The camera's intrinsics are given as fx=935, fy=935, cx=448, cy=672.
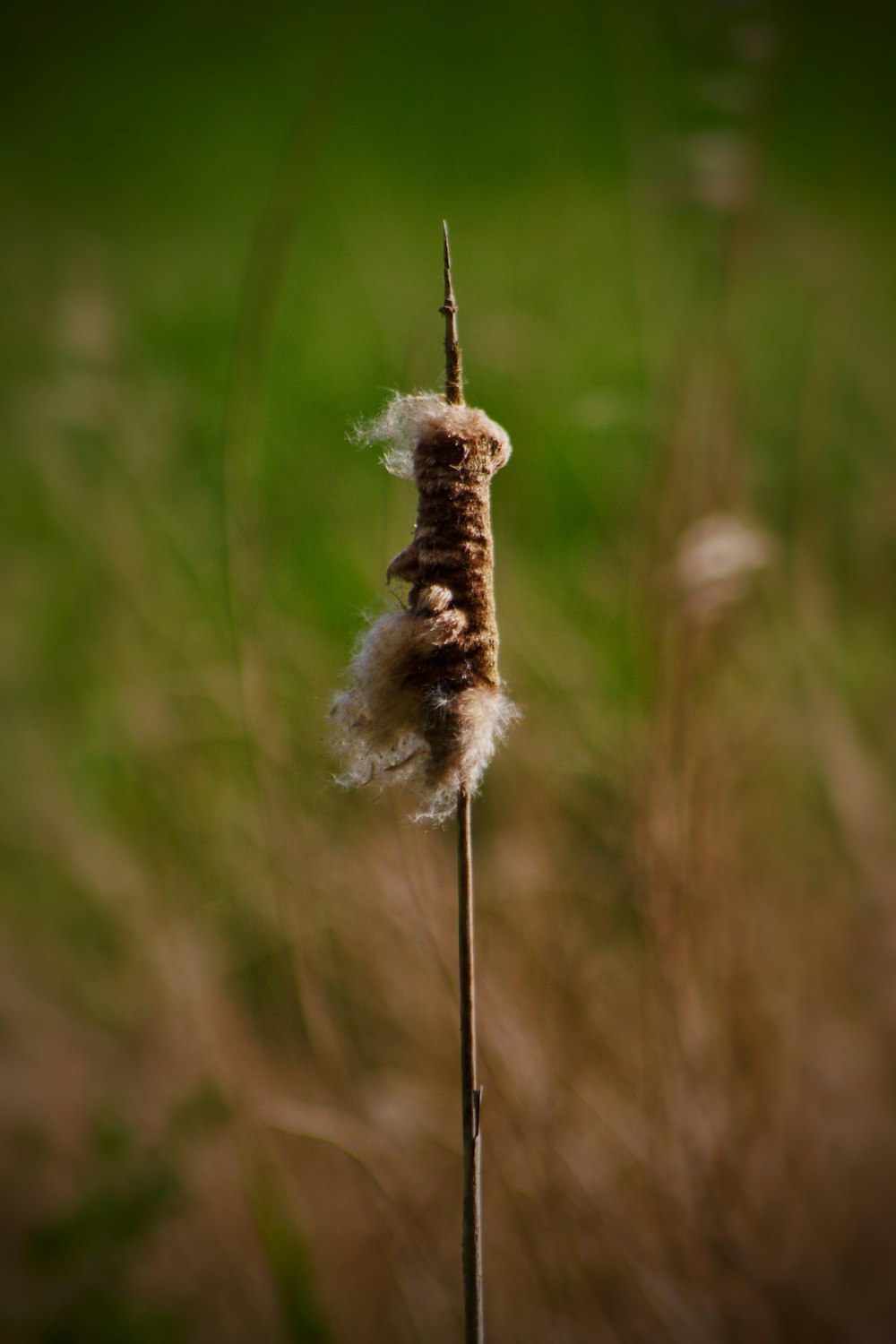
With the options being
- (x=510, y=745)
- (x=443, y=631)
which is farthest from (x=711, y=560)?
(x=443, y=631)

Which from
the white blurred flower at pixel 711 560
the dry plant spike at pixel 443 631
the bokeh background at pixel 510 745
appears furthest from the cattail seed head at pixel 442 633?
the white blurred flower at pixel 711 560

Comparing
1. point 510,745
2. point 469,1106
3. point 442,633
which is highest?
point 510,745

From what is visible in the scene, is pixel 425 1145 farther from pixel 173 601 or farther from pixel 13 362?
pixel 13 362

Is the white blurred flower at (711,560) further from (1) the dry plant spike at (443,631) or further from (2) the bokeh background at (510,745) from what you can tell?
(1) the dry plant spike at (443,631)

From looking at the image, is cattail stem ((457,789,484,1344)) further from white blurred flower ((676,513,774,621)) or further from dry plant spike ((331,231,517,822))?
white blurred flower ((676,513,774,621))

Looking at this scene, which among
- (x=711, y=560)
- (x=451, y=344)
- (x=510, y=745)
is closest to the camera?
(x=451, y=344)

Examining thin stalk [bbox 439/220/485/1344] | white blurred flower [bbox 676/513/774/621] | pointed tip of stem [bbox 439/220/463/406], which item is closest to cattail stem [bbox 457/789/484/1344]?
thin stalk [bbox 439/220/485/1344]

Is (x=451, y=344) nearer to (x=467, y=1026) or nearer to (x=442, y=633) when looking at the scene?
(x=442, y=633)

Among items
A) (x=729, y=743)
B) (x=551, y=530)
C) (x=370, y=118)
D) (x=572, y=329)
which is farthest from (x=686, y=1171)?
(x=370, y=118)
